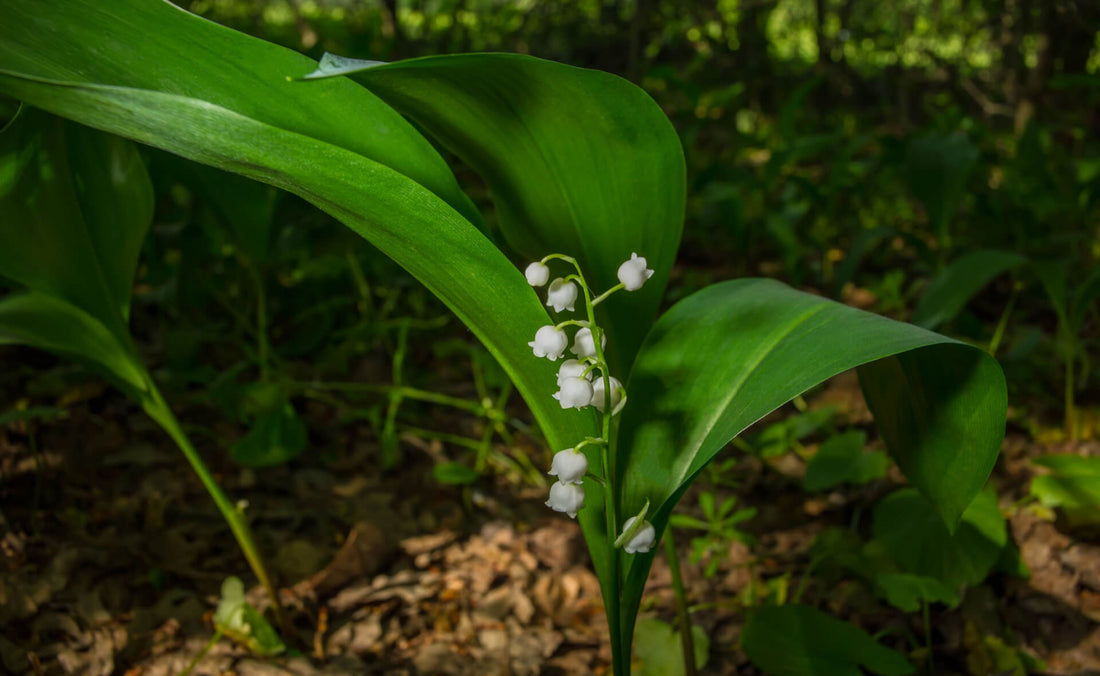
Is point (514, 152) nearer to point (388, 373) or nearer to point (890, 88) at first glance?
point (388, 373)

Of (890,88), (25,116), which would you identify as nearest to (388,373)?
(25,116)

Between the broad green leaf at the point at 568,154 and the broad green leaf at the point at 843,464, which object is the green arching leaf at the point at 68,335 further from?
the broad green leaf at the point at 843,464

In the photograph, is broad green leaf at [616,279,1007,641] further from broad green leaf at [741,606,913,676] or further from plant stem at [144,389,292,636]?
plant stem at [144,389,292,636]

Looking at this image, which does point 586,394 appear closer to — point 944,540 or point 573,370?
point 573,370

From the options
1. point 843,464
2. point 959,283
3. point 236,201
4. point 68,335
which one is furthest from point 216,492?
point 959,283

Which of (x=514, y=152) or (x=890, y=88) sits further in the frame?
(x=890, y=88)

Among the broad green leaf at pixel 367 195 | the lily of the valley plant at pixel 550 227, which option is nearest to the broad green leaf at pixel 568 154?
the lily of the valley plant at pixel 550 227

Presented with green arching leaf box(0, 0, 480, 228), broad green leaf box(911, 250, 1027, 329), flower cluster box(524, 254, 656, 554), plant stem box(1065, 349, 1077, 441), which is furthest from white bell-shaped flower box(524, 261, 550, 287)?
plant stem box(1065, 349, 1077, 441)
